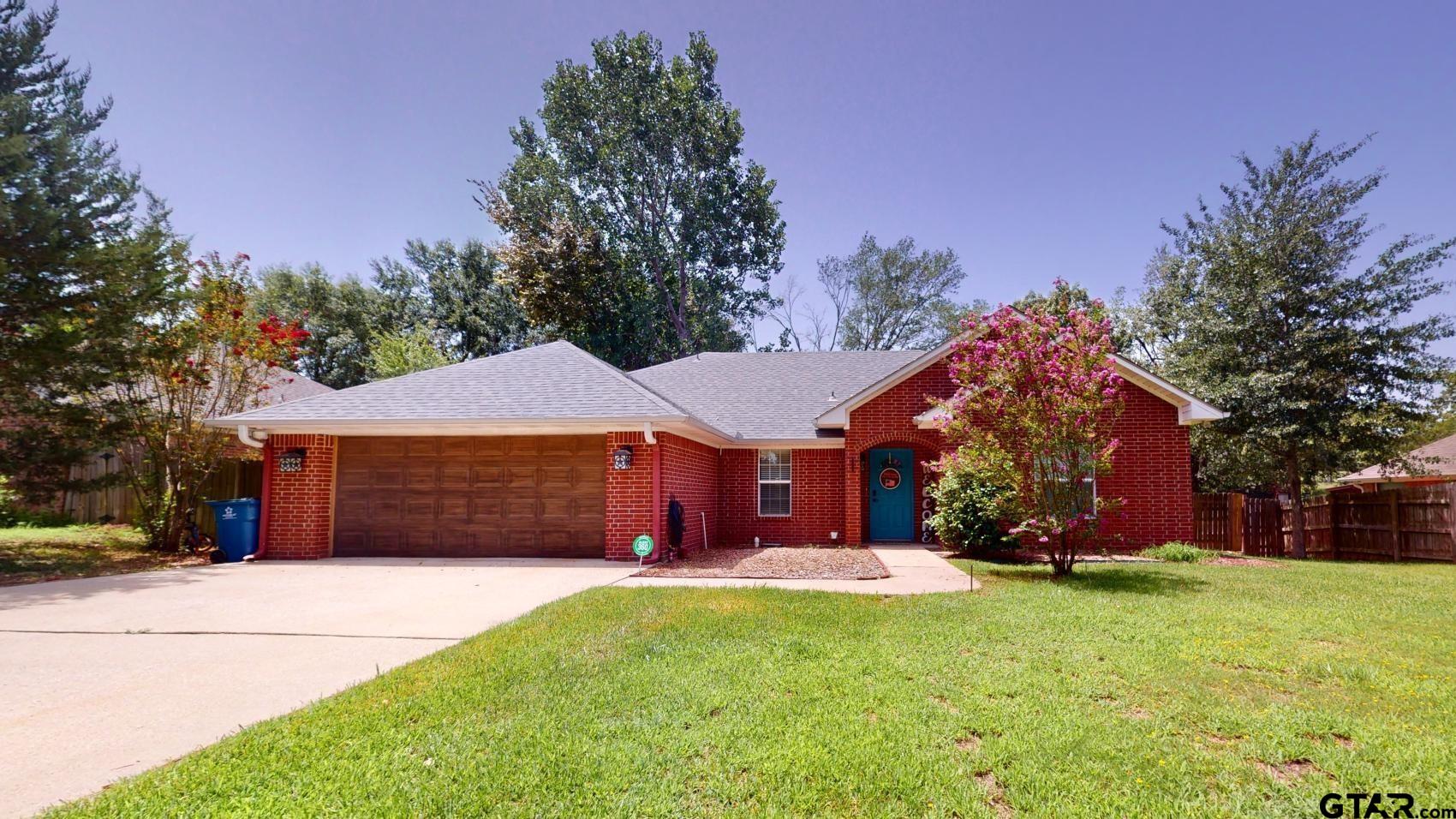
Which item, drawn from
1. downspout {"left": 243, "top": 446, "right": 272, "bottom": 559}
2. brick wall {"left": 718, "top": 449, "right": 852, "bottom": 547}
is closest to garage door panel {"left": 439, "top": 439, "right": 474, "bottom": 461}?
downspout {"left": 243, "top": 446, "right": 272, "bottom": 559}

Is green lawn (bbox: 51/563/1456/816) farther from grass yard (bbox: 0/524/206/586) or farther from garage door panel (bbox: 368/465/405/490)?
grass yard (bbox: 0/524/206/586)

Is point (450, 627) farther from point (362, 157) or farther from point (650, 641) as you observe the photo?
point (362, 157)

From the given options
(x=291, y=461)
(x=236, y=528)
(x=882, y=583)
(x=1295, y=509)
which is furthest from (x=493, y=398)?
(x=1295, y=509)

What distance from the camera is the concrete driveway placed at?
3.52 metres

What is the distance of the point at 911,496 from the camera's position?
1498cm

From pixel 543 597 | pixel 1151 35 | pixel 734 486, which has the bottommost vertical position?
pixel 543 597

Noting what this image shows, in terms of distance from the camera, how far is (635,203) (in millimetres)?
28953

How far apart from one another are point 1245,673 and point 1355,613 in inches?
139

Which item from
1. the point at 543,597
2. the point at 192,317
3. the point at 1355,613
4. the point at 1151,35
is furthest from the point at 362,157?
the point at 1355,613

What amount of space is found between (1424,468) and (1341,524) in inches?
183

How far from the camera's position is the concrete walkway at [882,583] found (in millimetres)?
8266

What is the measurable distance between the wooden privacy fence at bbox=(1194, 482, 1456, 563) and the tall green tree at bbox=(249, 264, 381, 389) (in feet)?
106

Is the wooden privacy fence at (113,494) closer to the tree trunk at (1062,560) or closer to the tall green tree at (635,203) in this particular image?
the tall green tree at (635,203)

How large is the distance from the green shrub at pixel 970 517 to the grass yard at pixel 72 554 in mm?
12630
